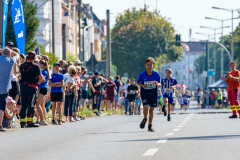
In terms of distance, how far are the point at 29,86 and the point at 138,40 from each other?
7570 cm

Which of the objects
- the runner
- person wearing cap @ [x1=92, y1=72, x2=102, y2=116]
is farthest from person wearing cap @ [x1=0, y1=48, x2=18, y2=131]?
the runner

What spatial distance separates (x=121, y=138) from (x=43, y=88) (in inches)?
214

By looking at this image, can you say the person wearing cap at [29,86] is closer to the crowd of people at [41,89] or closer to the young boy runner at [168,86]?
the crowd of people at [41,89]

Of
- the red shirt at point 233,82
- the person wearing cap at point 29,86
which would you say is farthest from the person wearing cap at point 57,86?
the red shirt at point 233,82

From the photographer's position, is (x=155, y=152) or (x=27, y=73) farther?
(x=27, y=73)

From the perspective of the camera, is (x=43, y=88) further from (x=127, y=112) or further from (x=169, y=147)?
(x=127, y=112)

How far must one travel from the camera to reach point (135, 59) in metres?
92.9

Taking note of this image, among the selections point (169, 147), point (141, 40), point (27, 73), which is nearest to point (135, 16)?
point (141, 40)

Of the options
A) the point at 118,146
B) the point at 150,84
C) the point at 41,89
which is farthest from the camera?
the point at 41,89

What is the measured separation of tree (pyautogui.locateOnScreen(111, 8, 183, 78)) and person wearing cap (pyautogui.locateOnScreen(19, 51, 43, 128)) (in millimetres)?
72572

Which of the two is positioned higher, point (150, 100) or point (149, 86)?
point (149, 86)

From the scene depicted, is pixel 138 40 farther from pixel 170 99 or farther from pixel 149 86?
pixel 149 86

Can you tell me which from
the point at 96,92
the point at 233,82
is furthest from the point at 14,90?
the point at 96,92

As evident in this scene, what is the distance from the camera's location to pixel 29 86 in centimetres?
1783
